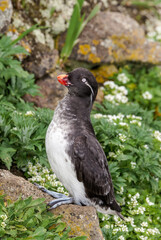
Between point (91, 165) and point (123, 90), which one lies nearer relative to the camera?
point (91, 165)

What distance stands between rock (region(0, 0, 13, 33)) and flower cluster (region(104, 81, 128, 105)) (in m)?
2.78

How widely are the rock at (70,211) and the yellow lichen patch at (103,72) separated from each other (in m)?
5.03

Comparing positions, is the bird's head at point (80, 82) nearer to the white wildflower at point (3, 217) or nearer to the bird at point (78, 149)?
the bird at point (78, 149)

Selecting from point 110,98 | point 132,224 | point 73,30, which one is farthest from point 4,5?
point 132,224

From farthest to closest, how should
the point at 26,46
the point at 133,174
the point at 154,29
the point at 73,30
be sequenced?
the point at 154,29, the point at 73,30, the point at 26,46, the point at 133,174

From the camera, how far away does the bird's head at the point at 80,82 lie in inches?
179

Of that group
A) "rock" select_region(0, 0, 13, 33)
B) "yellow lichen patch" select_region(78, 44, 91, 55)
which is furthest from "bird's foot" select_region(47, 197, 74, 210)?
"yellow lichen patch" select_region(78, 44, 91, 55)

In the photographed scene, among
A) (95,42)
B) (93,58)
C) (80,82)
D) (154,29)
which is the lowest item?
(93,58)

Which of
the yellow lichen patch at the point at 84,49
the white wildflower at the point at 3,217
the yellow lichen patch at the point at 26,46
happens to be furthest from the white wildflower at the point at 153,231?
the yellow lichen patch at the point at 84,49

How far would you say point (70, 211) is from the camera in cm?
445

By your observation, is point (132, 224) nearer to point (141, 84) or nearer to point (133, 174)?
point (133, 174)

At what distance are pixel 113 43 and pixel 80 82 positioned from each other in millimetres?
4951

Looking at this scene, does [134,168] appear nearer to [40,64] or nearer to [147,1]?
[40,64]

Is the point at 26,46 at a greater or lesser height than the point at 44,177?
greater
